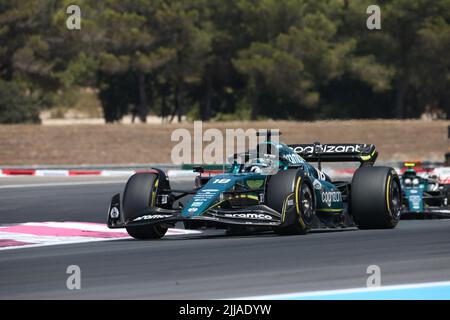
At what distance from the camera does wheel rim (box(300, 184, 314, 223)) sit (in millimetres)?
13859

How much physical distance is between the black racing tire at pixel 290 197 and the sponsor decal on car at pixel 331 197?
775 millimetres

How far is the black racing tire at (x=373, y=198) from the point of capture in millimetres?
14586

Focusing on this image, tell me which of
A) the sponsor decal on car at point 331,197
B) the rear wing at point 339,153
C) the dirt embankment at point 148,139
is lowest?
the dirt embankment at point 148,139

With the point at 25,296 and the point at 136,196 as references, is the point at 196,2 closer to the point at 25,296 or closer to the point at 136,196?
the point at 136,196

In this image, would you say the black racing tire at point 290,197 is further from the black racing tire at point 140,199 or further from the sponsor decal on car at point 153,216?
the black racing tire at point 140,199

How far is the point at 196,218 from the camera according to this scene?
1325 cm

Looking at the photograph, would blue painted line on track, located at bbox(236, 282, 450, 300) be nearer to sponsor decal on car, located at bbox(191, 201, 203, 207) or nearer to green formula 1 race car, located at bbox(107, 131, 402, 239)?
green formula 1 race car, located at bbox(107, 131, 402, 239)

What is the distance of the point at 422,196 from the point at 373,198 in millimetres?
2872

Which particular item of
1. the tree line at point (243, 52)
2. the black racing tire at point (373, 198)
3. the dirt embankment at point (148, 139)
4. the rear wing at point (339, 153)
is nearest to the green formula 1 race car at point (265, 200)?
the black racing tire at point (373, 198)

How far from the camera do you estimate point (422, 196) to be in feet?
56.6

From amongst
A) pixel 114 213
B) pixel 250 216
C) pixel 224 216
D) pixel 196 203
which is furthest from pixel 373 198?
pixel 114 213

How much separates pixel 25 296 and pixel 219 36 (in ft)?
167

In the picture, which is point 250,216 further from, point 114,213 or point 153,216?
point 114,213

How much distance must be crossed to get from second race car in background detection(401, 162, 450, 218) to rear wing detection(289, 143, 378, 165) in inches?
56.0
